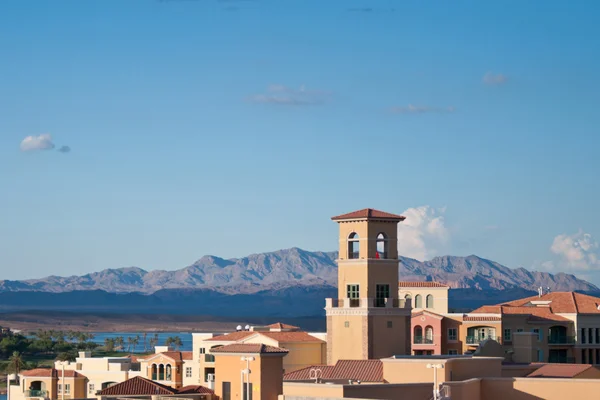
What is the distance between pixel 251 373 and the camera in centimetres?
5169

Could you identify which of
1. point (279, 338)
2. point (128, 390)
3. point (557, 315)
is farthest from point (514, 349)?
point (128, 390)

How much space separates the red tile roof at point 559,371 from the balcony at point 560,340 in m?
26.4

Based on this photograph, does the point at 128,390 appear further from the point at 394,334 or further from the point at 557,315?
the point at 557,315

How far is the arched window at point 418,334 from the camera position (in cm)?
9025

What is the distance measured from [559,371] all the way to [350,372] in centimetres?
1100

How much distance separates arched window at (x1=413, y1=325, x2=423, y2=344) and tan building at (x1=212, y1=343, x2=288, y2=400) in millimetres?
37723

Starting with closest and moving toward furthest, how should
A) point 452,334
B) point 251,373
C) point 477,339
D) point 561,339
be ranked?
point 251,373
point 477,339
point 452,334
point 561,339

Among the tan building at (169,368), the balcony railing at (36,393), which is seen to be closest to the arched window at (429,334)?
the tan building at (169,368)

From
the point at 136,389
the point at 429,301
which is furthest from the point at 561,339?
the point at 136,389

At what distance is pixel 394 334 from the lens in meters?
79.9

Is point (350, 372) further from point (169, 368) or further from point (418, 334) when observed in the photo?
point (169, 368)

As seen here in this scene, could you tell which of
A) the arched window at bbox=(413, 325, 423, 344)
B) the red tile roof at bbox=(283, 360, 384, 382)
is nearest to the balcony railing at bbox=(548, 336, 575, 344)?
the arched window at bbox=(413, 325, 423, 344)

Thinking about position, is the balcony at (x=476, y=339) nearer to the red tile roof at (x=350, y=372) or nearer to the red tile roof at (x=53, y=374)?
the red tile roof at (x=350, y=372)

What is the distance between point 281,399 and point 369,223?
1240 inches
